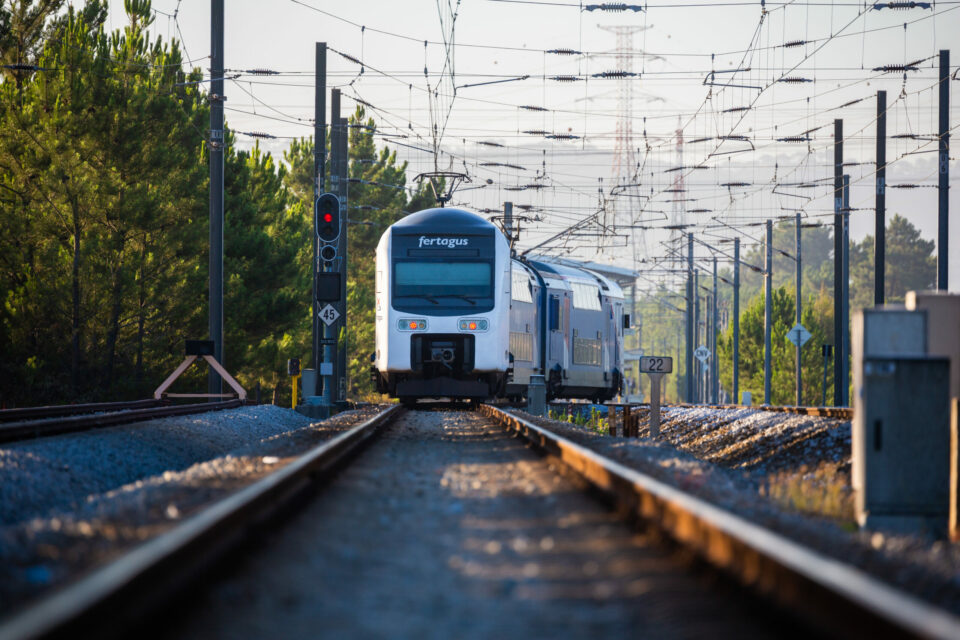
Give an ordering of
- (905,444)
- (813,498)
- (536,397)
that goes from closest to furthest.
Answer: (905,444)
(813,498)
(536,397)

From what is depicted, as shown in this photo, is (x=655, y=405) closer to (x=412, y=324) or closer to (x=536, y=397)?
(x=536, y=397)

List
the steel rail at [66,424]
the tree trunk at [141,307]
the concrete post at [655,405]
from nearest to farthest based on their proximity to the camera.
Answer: the steel rail at [66,424]
the concrete post at [655,405]
the tree trunk at [141,307]

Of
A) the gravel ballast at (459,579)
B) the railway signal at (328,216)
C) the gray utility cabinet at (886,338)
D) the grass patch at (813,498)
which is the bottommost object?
the grass patch at (813,498)

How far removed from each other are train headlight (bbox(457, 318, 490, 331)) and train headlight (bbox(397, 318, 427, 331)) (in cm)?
75

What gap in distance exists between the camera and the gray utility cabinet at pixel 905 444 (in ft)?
27.5

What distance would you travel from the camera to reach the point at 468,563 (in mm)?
5430

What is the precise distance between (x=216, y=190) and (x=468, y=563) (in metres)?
21.1

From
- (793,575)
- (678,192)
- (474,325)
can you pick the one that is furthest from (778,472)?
(678,192)

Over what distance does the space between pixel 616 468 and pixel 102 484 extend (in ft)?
16.2

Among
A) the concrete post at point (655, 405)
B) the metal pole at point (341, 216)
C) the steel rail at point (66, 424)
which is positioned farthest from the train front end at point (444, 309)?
the metal pole at point (341, 216)

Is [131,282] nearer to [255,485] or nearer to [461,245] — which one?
[461,245]

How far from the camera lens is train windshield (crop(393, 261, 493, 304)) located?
23.9 meters

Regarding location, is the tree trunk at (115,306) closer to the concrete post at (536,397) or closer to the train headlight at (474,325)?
the train headlight at (474,325)

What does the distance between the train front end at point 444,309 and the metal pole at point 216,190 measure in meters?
3.52
